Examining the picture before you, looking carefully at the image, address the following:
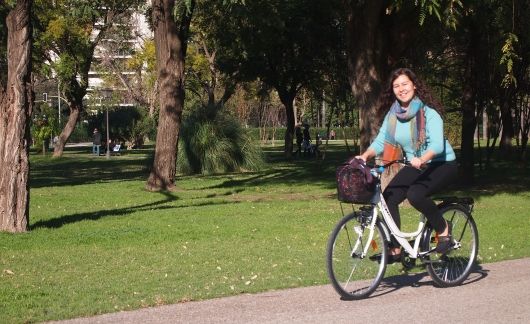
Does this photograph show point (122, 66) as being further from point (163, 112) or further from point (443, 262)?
point (443, 262)

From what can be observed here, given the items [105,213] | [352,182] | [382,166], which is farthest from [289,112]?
[352,182]

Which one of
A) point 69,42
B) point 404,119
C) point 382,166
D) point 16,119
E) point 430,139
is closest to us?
point 382,166

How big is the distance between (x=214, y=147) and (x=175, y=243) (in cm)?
1883

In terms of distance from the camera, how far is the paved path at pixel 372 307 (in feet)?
21.8

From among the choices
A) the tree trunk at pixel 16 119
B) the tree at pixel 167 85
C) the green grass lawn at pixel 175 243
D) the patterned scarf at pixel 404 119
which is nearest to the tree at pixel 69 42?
the tree at pixel 167 85

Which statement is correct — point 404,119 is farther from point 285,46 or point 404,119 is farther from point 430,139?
point 285,46

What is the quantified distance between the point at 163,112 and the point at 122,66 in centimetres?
5410

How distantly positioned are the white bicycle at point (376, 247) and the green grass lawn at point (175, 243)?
89cm

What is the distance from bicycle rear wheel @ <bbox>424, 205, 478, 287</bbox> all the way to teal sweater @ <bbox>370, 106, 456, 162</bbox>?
61 cm

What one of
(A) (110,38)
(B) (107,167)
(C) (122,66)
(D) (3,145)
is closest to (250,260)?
(D) (3,145)

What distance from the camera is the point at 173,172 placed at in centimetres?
2205

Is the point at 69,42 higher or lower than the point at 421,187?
higher

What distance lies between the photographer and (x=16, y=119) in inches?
489

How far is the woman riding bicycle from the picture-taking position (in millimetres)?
7547
